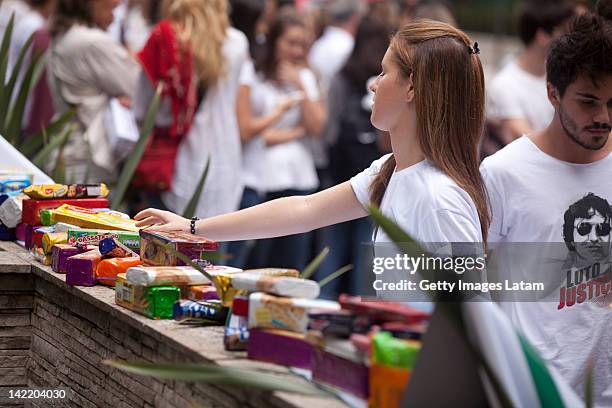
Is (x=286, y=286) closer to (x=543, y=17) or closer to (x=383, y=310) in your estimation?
(x=383, y=310)

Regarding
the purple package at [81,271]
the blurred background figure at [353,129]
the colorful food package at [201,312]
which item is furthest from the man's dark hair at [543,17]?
the colorful food package at [201,312]

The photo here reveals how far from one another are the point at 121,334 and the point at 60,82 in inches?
120

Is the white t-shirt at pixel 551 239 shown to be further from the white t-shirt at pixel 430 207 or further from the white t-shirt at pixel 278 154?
the white t-shirt at pixel 278 154

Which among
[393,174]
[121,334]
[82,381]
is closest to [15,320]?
[82,381]

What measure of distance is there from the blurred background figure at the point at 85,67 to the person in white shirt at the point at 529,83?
201 centimetres

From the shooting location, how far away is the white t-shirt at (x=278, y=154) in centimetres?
652

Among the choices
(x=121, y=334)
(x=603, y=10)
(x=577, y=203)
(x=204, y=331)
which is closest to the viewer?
(x=204, y=331)

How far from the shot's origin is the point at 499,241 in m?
3.19

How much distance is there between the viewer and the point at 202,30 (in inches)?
213

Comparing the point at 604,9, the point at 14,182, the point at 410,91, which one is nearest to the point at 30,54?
the point at 14,182

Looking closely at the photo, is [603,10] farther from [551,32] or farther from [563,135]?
[551,32]

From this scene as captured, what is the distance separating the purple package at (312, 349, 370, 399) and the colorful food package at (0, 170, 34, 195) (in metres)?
1.99

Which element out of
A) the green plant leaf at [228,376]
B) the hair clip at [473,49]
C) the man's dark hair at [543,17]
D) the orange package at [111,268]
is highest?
the man's dark hair at [543,17]

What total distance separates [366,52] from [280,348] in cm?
494
